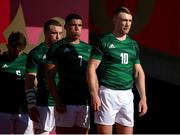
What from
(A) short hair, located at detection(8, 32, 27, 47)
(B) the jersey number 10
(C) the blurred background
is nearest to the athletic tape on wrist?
(A) short hair, located at detection(8, 32, 27, 47)

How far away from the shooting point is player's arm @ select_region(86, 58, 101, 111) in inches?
181

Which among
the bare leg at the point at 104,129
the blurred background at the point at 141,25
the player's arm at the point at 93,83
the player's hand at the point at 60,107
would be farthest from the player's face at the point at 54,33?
the blurred background at the point at 141,25

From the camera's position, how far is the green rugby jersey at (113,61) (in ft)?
15.5

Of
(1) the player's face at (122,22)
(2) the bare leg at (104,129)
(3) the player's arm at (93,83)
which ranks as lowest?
(2) the bare leg at (104,129)

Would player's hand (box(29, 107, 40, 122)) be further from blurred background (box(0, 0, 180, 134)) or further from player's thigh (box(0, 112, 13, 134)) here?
blurred background (box(0, 0, 180, 134))

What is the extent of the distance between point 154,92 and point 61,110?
6409 millimetres

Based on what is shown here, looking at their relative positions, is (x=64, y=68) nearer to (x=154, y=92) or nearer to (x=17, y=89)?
(x=17, y=89)

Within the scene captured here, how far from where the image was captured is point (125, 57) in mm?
4785

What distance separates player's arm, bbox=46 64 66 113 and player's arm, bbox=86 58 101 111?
36cm

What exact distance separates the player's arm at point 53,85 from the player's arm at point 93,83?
0.36 meters

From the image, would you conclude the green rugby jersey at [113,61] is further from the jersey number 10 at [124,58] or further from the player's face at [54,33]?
the player's face at [54,33]

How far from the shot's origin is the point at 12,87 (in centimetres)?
536

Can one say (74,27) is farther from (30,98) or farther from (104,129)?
(104,129)

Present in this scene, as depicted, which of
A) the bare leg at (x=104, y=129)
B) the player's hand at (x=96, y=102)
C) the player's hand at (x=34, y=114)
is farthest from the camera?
the player's hand at (x=34, y=114)
